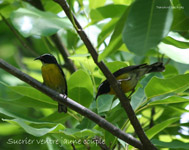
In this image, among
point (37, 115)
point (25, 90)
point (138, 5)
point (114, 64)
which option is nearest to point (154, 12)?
point (138, 5)

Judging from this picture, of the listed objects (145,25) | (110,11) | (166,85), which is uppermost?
(110,11)

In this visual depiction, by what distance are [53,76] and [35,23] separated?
5.83ft

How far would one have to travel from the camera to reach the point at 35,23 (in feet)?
8.99

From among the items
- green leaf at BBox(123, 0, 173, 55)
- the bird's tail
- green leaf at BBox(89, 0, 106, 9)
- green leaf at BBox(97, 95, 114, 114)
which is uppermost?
green leaf at BBox(89, 0, 106, 9)

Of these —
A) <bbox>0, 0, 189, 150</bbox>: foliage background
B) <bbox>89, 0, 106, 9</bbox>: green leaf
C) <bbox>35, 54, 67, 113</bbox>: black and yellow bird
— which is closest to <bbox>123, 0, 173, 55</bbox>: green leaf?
<bbox>0, 0, 189, 150</bbox>: foliage background

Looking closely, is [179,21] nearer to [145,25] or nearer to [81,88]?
[145,25]

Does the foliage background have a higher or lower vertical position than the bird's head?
lower

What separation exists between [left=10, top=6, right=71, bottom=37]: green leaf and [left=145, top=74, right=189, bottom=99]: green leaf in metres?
0.94

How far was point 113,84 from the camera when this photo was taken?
2.02m

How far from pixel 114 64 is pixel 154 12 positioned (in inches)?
54.5

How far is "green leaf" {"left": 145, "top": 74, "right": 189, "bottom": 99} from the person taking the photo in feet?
8.16

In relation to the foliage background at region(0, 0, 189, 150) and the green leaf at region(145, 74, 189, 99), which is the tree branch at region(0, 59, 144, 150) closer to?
the foliage background at region(0, 0, 189, 150)

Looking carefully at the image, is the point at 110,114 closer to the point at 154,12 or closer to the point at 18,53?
the point at 154,12

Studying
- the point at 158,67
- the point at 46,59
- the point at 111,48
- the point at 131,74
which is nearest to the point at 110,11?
the point at 158,67
